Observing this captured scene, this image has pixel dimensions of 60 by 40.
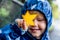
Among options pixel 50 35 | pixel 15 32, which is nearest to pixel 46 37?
pixel 50 35

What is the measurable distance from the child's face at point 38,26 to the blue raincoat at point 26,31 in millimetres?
22

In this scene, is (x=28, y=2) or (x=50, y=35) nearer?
(x=28, y=2)

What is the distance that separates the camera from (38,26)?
95 centimetres

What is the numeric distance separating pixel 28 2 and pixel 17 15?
11cm

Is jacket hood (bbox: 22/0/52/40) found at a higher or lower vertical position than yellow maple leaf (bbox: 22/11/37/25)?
higher

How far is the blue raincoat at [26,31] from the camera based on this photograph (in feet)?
3.05

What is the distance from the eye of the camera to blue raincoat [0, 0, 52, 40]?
930mm

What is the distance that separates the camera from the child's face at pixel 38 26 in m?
0.94

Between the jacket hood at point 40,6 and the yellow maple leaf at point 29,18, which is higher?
the jacket hood at point 40,6

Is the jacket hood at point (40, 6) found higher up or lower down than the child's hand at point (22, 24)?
higher up

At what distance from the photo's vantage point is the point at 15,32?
953 mm

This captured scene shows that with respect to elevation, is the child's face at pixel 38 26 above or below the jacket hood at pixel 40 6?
below

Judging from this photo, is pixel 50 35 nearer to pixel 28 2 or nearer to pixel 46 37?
pixel 46 37

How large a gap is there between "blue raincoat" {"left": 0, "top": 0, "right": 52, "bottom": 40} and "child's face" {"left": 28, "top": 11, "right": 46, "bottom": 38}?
0.07ft
